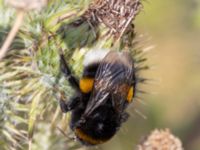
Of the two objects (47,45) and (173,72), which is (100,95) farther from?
Answer: (173,72)

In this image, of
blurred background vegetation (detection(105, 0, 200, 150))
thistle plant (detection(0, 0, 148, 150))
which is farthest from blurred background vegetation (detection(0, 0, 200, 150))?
thistle plant (detection(0, 0, 148, 150))

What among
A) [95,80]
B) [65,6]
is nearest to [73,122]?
[95,80]

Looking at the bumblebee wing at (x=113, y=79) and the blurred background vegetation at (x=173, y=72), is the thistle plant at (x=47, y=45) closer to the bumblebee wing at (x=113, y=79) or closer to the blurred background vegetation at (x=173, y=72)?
the bumblebee wing at (x=113, y=79)

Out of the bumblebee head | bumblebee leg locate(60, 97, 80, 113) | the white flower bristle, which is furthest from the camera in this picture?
bumblebee leg locate(60, 97, 80, 113)

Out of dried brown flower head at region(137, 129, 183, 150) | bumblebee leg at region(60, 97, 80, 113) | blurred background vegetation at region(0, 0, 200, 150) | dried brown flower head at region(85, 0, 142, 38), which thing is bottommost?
blurred background vegetation at region(0, 0, 200, 150)

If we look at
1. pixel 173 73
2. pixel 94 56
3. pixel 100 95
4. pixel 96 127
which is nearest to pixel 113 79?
pixel 100 95

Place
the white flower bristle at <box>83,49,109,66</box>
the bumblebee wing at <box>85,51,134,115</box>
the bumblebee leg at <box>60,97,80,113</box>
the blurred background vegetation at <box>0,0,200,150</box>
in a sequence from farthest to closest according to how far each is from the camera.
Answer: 1. the blurred background vegetation at <box>0,0,200,150</box>
2. the bumblebee leg at <box>60,97,80,113</box>
3. the white flower bristle at <box>83,49,109,66</box>
4. the bumblebee wing at <box>85,51,134,115</box>

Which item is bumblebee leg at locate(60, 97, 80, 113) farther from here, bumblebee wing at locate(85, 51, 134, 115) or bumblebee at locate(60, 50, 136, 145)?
bumblebee wing at locate(85, 51, 134, 115)

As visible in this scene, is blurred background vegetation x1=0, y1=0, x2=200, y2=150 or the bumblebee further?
blurred background vegetation x1=0, y1=0, x2=200, y2=150
